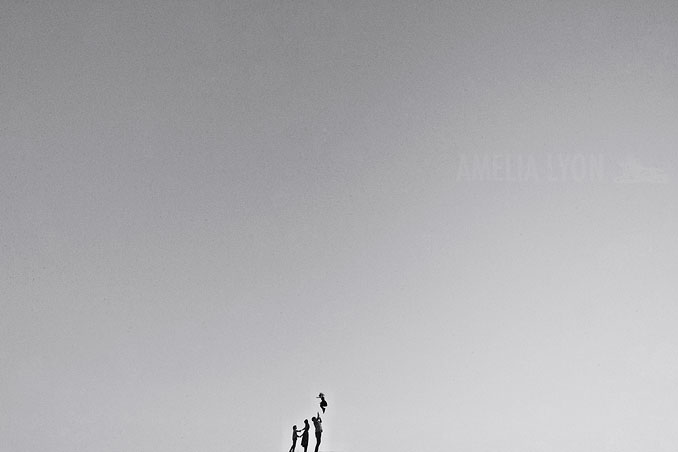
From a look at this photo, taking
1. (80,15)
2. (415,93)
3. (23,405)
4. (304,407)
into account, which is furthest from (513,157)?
(23,405)

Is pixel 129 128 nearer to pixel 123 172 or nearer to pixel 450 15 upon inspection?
pixel 123 172

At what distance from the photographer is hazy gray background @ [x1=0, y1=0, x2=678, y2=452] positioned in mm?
2029

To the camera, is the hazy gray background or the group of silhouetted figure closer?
the group of silhouetted figure

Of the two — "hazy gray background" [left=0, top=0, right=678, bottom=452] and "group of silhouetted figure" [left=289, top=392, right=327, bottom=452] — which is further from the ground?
"hazy gray background" [left=0, top=0, right=678, bottom=452]

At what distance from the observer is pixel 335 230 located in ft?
6.80

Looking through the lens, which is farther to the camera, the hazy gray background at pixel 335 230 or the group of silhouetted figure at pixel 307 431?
the hazy gray background at pixel 335 230

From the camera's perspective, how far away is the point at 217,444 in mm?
2020

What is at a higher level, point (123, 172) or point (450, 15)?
point (450, 15)

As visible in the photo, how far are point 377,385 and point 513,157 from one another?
670 mm

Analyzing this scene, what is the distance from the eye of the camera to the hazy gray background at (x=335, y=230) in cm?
203

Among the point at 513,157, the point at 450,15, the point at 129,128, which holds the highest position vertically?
the point at 450,15

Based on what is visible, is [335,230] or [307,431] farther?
[335,230]

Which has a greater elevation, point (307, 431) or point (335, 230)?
point (335, 230)

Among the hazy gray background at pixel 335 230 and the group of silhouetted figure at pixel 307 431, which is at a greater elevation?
the hazy gray background at pixel 335 230
